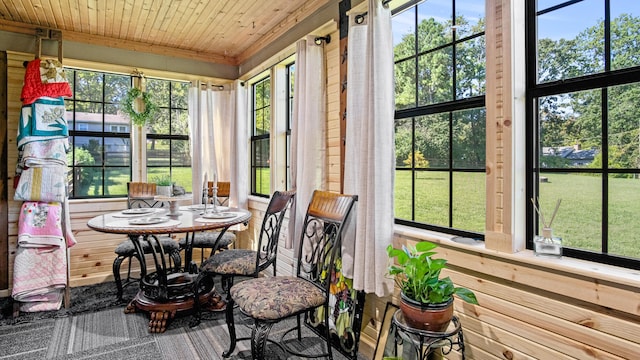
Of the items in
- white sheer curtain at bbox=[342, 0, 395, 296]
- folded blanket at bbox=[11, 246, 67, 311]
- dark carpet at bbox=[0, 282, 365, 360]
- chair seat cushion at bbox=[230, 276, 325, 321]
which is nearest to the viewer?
chair seat cushion at bbox=[230, 276, 325, 321]

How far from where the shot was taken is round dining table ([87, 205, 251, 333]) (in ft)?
8.20

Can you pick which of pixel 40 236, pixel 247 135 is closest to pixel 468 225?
pixel 247 135

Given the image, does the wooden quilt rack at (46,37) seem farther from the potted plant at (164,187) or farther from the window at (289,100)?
the window at (289,100)

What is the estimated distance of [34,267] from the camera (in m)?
3.07

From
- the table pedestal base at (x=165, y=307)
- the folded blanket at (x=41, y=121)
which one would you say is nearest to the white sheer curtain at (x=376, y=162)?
the table pedestal base at (x=165, y=307)

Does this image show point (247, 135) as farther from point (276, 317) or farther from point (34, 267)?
point (276, 317)

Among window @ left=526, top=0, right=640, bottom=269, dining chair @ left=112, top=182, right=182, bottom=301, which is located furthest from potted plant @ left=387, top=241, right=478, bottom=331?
dining chair @ left=112, top=182, right=182, bottom=301

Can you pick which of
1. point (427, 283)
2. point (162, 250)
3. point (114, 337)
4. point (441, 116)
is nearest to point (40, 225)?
point (162, 250)

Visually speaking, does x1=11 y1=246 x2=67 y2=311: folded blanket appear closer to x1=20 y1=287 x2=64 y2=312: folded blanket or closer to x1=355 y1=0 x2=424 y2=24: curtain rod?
x1=20 y1=287 x2=64 y2=312: folded blanket

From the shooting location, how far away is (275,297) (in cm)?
193

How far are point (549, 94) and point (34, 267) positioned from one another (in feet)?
13.1

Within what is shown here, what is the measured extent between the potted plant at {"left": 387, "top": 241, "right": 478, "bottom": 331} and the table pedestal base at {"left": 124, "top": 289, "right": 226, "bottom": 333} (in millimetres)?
1987

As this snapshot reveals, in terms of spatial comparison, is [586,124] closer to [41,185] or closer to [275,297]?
[275,297]

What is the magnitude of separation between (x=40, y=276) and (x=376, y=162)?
10.2ft
